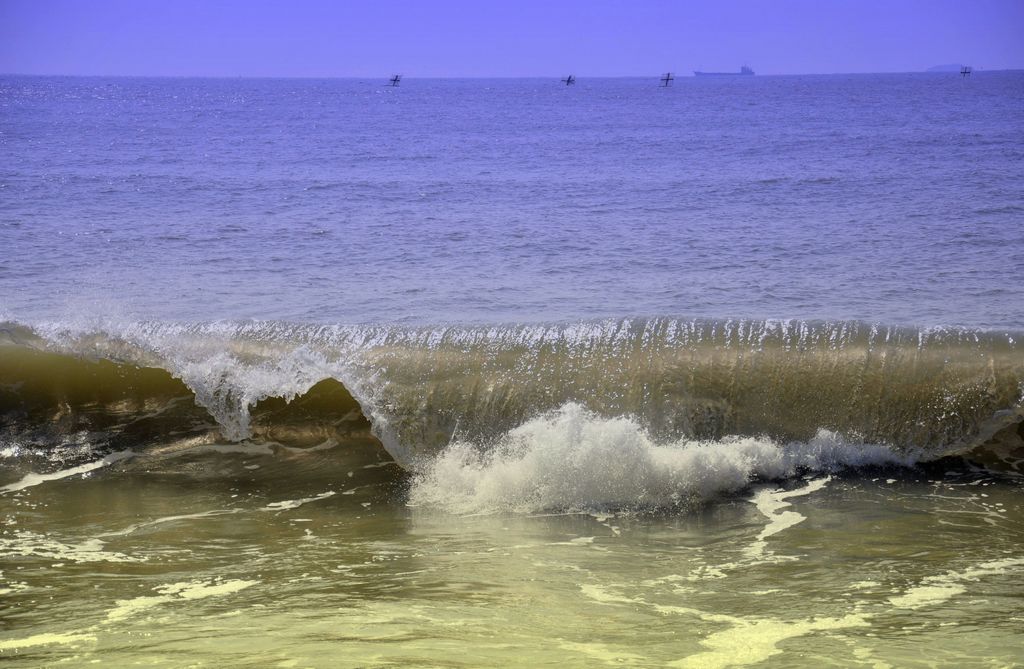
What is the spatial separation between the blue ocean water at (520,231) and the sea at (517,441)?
0.35 feet

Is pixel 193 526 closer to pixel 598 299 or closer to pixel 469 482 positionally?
pixel 469 482

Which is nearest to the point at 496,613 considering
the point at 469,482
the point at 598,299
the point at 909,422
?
the point at 469,482

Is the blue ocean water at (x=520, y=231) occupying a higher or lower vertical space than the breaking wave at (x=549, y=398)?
higher

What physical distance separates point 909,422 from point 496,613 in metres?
4.20

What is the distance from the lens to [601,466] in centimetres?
674

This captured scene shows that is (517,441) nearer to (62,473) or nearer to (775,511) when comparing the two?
(775,511)

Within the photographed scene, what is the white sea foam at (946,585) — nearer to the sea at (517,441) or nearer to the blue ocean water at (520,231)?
the sea at (517,441)

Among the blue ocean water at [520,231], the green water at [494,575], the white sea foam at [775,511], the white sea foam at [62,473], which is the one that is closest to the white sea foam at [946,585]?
the green water at [494,575]

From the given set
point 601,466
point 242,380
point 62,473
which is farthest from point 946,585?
point 62,473

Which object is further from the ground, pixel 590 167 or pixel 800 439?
pixel 590 167

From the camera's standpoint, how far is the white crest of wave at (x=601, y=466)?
6566 millimetres

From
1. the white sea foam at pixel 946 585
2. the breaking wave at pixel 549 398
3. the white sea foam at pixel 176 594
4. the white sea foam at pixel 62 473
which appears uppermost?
the breaking wave at pixel 549 398

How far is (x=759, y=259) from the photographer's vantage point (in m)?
12.8

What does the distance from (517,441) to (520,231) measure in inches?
323
